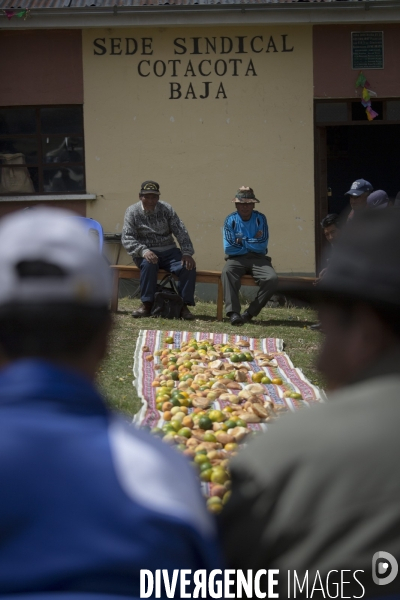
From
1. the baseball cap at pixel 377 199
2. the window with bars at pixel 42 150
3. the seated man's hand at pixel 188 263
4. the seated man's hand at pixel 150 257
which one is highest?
the window with bars at pixel 42 150

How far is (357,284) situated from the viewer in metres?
1.49

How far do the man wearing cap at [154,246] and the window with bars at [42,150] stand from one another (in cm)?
162

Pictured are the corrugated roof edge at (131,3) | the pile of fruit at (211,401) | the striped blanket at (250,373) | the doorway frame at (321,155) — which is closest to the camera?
the pile of fruit at (211,401)

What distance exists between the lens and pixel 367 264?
1506mm

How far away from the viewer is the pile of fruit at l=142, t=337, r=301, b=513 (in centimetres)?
427

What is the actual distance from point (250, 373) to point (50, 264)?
590 cm

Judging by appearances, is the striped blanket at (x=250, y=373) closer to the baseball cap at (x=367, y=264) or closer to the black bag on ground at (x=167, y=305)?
the black bag on ground at (x=167, y=305)

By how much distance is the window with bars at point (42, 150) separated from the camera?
1110 centimetres

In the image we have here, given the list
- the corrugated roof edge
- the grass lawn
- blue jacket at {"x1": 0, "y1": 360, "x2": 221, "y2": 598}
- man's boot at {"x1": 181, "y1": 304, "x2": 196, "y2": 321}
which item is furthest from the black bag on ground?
blue jacket at {"x1": 0, "y1": 360, "x2": 221, "y2": 598}

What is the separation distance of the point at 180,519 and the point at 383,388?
1.56 feet

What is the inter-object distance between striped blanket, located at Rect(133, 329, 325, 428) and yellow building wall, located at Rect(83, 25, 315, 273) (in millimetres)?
2901

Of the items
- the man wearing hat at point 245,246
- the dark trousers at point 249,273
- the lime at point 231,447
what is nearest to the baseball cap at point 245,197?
the man wearing hat at point 245,246

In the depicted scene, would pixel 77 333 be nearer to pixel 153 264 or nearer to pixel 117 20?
pixel 153 264

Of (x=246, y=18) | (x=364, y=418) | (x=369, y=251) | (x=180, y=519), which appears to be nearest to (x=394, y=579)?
(x=364, y=418)
